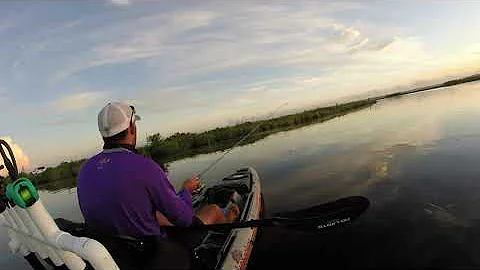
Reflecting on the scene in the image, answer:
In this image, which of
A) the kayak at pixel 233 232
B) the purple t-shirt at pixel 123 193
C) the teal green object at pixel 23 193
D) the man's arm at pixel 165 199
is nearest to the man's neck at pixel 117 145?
the purple t-shirt at pixel 123 193

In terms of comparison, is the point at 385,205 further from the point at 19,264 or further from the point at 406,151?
the point at 19,264

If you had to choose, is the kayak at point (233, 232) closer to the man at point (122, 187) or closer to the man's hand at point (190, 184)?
the man's hand at point (190, 184)

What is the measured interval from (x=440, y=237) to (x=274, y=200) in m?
5.55

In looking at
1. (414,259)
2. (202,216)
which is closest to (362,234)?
(414,259)

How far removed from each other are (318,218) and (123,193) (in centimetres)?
313

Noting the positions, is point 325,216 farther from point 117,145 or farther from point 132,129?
point 117,145

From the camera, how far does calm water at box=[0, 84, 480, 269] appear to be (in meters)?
7.32

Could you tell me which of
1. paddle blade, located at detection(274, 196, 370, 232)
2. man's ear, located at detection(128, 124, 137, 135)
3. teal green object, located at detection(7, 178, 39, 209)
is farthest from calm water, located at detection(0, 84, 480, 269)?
teal green object, located at detection(7, 178, 39, 209)

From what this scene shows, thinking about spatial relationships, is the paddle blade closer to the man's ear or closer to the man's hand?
the man's hand

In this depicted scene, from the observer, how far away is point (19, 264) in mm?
10695

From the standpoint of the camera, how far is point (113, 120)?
4.15 metres

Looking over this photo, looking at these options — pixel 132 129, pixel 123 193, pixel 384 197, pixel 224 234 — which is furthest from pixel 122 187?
pixel 384 197

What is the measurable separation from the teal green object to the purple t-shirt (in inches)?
26.4

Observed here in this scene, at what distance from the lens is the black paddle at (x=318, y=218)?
5.34 m
